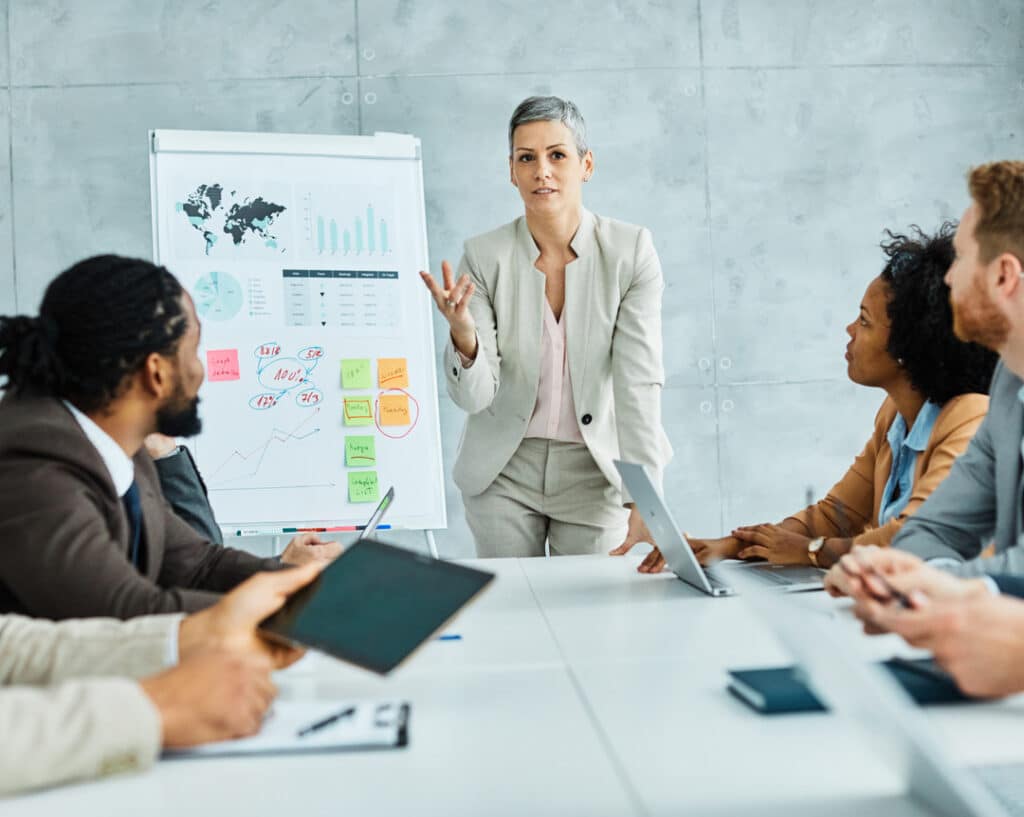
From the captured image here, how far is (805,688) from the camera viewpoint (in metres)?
1.17

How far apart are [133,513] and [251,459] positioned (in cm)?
186

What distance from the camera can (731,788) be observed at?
95 centimetres

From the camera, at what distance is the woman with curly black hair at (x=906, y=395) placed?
2.12 meters

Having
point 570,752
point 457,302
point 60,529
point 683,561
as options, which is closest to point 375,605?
point 570,752

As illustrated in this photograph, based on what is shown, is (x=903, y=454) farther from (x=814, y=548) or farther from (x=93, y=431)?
(x=93, y=431)

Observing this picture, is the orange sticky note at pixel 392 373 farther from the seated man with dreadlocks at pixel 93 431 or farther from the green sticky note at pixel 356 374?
the seated man with dreadlocks at pixel 93 431

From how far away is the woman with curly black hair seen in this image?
2.12 meters

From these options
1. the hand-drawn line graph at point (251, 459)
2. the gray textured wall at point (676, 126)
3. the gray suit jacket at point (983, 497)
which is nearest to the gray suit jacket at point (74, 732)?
the gray suit jacket at point (983, 497)

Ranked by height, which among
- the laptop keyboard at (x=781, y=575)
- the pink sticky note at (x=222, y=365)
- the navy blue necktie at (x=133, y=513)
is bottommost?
the laptop keyboard at (x=781, y=575)

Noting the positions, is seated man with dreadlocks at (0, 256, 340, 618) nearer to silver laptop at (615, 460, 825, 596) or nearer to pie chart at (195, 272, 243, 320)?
silver laptop at (615, 460, 825, 596)

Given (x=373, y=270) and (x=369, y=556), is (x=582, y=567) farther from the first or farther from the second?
(x=373, y=270)

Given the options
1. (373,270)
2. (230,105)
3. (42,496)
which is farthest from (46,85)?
(42,496)

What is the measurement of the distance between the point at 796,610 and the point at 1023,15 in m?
4.24

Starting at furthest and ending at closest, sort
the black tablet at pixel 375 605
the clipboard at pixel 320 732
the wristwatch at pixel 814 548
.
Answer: the wristwatch at pixel 814 548 → the black tablet at pixel 375 605 → the clipboard at pixel 320 732
